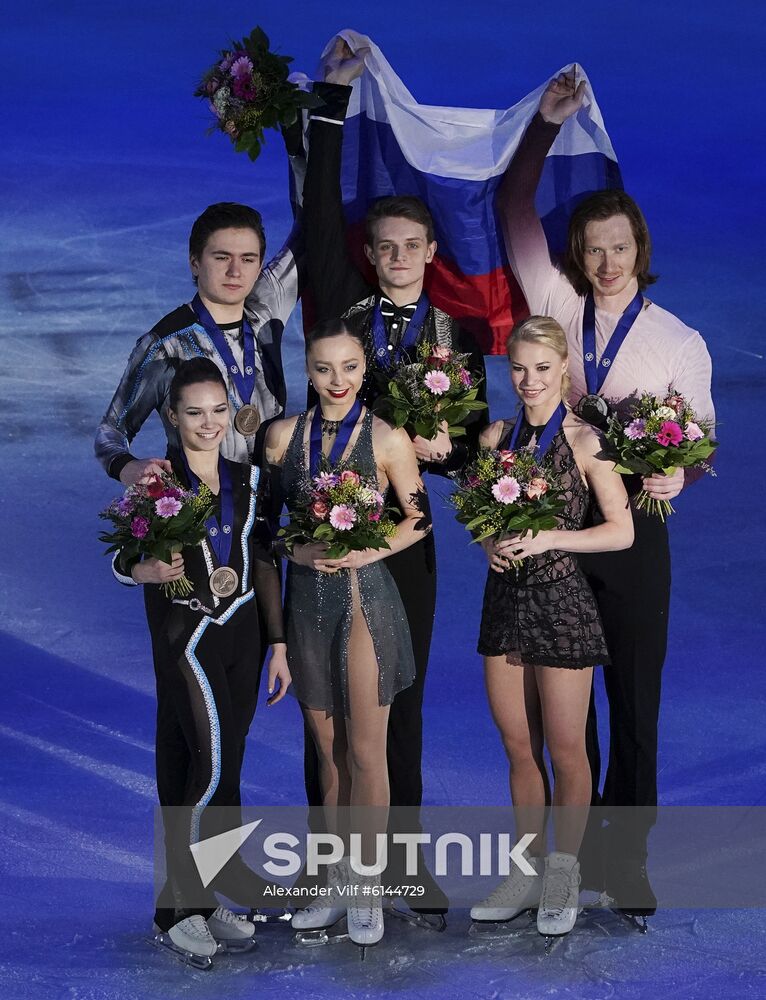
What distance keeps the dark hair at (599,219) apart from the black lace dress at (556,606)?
70cm

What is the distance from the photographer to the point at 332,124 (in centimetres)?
566

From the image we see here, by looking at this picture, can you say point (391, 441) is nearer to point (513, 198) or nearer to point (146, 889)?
point (513, 198)

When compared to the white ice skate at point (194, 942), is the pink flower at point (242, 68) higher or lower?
higher

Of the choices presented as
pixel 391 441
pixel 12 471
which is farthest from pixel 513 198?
pixel 12 471

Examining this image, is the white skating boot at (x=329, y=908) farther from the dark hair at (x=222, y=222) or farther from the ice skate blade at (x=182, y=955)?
the dark hair at (x=222, y=222)

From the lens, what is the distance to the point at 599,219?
552cm

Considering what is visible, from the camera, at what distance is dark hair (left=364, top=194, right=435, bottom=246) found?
5.56 m

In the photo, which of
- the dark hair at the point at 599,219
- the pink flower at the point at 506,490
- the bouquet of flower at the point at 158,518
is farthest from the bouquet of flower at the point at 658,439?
the bouquet of flower at the point at 158,518

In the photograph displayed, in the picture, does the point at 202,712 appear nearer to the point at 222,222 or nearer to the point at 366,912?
the point at 366,912

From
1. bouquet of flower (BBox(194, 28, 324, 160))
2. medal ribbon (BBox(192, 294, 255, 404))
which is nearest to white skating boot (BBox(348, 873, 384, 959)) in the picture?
medal ribbon (BBox(192, 294, 255, 404))

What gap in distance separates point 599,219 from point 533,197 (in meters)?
0.50

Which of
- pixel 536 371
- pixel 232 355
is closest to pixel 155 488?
pixel 232 355

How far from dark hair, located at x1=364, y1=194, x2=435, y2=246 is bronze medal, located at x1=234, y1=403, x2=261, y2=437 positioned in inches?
28.5

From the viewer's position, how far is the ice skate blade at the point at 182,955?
518cm
